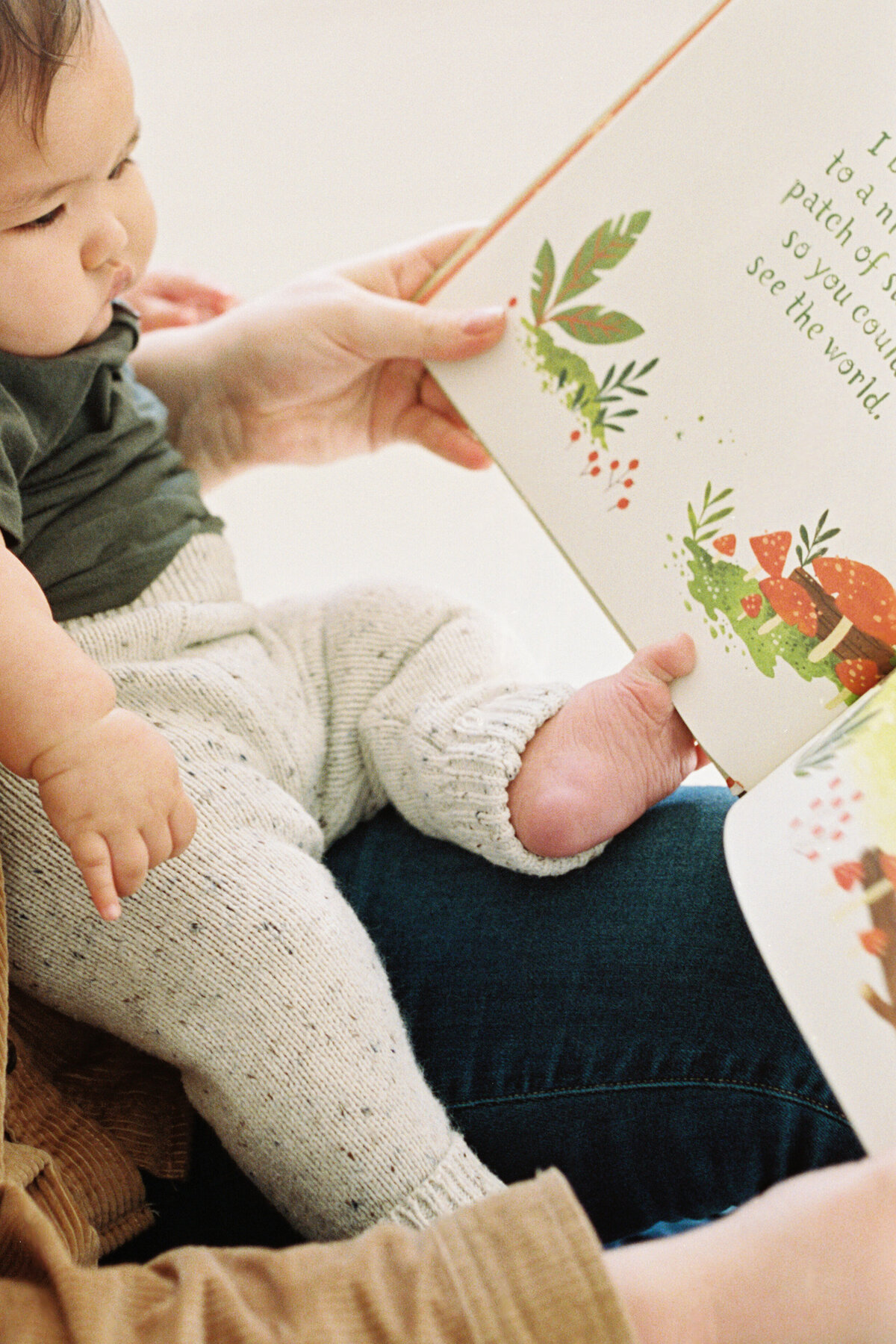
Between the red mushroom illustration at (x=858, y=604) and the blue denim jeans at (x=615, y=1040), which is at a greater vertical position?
the red mushroom illustration at (x=858, y=604)

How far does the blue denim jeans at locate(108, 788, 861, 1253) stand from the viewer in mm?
647

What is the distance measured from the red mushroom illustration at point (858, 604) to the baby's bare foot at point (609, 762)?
0.08 metres

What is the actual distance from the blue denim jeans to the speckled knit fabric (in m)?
0.04

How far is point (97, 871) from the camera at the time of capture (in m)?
0.55

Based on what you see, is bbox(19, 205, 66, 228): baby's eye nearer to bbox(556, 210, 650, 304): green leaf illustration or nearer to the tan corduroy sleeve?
bbox(556, 210, 650, 304): green leaf illustration

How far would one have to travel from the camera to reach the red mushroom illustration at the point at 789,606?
0.63 m

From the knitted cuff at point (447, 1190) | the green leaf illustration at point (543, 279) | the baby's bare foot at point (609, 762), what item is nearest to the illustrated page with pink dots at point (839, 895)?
the baby's bare foot at point (609, 762)

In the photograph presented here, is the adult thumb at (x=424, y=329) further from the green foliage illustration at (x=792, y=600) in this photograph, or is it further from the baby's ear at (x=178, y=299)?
the baby's ear at (x=178, y=299)

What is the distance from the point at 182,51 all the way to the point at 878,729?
1369 mm

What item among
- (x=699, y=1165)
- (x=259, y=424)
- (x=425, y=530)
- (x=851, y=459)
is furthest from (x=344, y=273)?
(x=699, y=1165)

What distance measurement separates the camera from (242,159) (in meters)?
1.50

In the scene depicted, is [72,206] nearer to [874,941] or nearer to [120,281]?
[120,281]

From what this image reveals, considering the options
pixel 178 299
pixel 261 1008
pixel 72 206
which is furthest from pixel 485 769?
pixel 178 299

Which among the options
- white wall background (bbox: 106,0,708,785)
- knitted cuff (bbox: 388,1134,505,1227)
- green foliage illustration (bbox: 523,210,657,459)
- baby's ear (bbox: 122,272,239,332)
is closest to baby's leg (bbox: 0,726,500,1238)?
knitted cuff (bbox: 388,1134,505,1227)
